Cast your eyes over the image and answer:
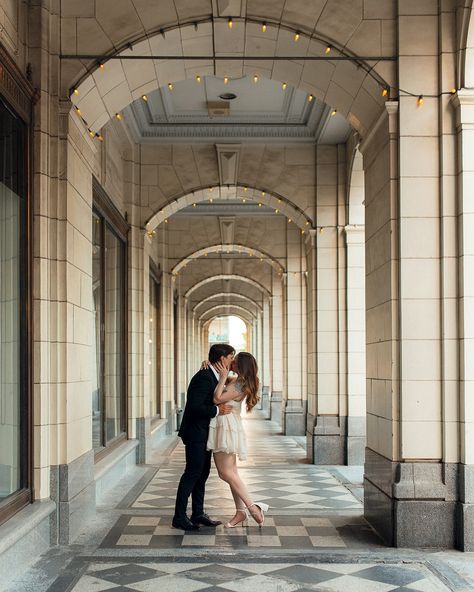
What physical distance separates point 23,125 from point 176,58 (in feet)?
5.06

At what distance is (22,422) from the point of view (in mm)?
5703

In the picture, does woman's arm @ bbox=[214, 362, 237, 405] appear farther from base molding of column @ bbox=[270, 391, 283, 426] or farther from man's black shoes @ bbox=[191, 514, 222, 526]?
base molding of column @ bbox=[270, 391, 283, 426]

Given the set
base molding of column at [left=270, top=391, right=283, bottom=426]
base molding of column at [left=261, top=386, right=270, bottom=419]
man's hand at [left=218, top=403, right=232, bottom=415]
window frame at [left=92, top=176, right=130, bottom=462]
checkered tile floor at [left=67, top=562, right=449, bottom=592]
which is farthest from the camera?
base molding of column at [left=261, top=386, right=270, bottom=419]

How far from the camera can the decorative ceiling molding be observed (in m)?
11.8

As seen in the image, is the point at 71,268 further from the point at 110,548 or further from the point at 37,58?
the point at 110,548

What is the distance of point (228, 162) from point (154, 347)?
217 inches

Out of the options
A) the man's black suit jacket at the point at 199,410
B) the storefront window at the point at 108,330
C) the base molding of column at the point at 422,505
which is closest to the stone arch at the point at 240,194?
the storefront window at the point at 108,330

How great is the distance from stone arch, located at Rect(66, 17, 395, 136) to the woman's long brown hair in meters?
2.42

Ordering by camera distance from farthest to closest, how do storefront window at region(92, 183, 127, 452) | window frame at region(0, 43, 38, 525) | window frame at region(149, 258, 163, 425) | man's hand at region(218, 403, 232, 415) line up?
window frame at region(149, 258, 163, 425) < storefront window at region(92, 183, 127, 452) < man's hand at region(218, 403, 232, 415) < window frame at region(0, 43, 38, 525)

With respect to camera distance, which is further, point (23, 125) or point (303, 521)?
point (303, 521)

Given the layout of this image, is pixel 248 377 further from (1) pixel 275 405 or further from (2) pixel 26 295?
(1) pixel 275 405

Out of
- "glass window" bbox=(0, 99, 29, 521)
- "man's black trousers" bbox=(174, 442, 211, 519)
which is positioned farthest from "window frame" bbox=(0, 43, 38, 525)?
"man's black trousers" bbox=(174, 442, 211, 519)

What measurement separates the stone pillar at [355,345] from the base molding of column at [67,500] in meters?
5.57

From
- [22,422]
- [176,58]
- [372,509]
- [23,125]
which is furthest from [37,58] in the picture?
[372,509]
